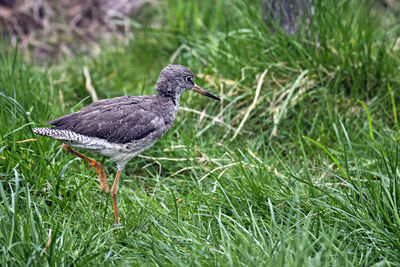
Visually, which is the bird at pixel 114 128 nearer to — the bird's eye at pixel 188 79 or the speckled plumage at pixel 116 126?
the speckled plumage at pixel 116 126

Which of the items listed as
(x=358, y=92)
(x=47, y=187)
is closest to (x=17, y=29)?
(x=47, y=187)

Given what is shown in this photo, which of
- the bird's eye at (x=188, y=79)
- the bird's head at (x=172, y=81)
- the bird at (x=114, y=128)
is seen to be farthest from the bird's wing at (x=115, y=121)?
the bird's eye at (x=188, y=79)

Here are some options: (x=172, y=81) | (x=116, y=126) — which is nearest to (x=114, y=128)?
(x=116, y=126)

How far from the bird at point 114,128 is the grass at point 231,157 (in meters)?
0.24

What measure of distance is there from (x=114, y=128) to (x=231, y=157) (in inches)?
45.6

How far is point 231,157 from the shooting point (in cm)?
455

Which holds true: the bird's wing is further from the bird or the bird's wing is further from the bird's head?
the bird's head

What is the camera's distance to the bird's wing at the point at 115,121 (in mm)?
3918

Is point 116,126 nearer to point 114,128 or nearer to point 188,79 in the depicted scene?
point 114,128

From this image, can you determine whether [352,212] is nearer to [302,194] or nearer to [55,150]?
[302,194]

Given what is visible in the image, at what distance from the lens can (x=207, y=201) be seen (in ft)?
12.7

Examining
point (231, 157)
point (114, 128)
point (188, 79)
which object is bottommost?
point (231, 157)

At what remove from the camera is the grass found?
3.16 m

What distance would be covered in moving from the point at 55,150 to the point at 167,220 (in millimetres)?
1342
